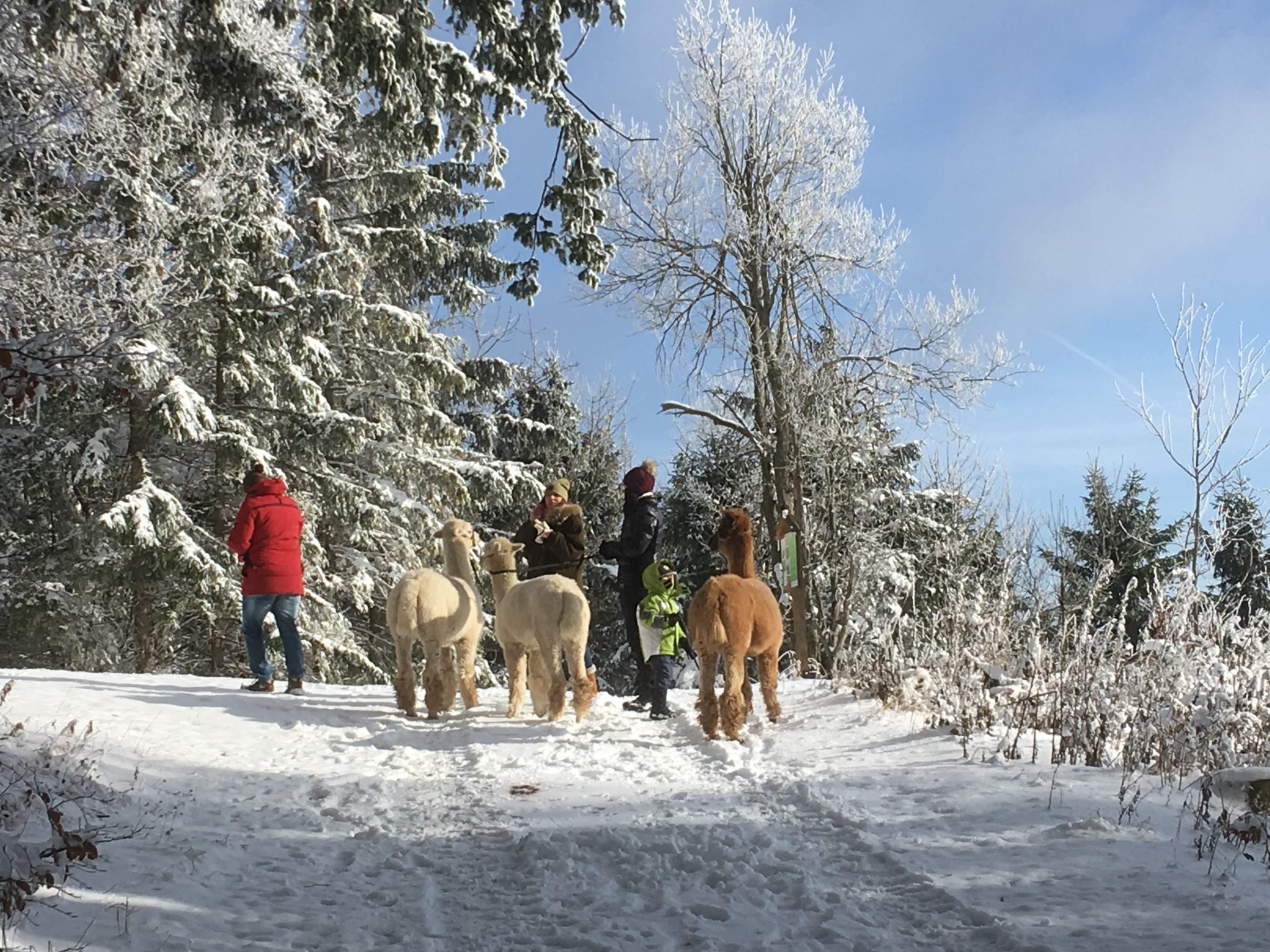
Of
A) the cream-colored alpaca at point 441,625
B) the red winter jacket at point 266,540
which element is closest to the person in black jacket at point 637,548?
the cream-colored alpaca at point 441,625

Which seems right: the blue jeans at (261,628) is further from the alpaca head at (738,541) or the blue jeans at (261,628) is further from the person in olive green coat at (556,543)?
the alpaca head at (738,541)

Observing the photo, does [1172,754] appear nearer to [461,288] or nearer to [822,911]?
[822,911]

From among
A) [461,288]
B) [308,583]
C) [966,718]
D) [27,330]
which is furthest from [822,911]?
[461,288]

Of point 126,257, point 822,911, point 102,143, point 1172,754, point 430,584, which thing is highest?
point 102,143

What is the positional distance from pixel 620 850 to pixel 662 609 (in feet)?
11.9

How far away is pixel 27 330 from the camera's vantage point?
8.74 meters

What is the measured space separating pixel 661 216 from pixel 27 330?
11054mm

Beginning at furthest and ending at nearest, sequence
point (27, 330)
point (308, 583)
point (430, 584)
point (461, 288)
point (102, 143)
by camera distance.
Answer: point (461, 288) < point (308, 583) < point (102, 143) < point (27, 330) < point (430, 584)

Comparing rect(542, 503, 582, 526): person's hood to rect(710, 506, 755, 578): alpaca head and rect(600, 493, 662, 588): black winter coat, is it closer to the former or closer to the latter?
rect(600, 493, 662, 588): black winter coat

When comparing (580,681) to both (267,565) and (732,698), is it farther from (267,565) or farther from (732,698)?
(267,565)

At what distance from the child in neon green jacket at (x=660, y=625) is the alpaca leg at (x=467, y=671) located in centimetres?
150

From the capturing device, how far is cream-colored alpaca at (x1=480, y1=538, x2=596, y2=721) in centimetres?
747

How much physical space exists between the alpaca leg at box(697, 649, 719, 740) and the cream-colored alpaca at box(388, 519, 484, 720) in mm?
2111

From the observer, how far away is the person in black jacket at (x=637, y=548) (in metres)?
8.29
